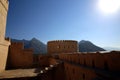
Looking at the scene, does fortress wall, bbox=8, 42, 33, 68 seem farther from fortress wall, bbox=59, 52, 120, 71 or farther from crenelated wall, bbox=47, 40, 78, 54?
fortress wall, bbox=59, 52, 120, 71

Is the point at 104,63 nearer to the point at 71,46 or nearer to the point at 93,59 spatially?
the point at 93,59

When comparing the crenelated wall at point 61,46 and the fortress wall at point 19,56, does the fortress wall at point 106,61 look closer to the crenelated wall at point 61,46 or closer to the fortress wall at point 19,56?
the fortress wall at point 19,56

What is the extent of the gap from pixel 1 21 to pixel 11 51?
644 cm

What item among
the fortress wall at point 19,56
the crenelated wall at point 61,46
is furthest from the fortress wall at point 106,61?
the crenelated wall at point 61,46

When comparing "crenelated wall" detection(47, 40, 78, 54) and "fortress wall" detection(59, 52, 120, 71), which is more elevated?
"crenelated wall" detection(47, 40, 78, 54)

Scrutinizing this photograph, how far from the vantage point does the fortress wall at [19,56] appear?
1838cm

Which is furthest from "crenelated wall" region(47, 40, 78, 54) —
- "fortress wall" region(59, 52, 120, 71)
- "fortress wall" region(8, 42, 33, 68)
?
"fortress wall" region(59, 52, 120, 71)

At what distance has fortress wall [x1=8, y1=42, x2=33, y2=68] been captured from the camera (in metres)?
18.4

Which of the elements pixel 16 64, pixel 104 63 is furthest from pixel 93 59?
pixel 16 64

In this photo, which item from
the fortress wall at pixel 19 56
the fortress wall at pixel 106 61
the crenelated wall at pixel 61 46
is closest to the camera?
the fortress wall at pixel 106 61

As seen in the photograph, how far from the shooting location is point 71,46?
96.1ft

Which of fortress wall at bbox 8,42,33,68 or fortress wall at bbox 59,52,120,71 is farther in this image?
fortress wall at bbox 8,42,33,68

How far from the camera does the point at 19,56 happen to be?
1867 centimetres

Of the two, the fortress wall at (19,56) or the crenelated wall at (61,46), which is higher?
the crenelated wall at (61,46)
